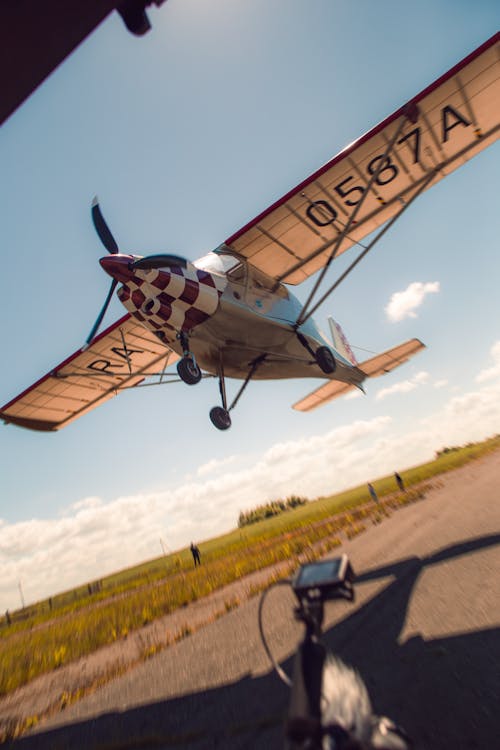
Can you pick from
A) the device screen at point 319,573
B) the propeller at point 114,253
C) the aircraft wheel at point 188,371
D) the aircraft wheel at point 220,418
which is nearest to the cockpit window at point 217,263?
the propeller at point 114,253

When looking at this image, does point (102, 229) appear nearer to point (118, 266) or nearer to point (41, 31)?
point (118, 266)

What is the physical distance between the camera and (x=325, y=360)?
1048 cm

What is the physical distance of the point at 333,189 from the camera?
26.3ft

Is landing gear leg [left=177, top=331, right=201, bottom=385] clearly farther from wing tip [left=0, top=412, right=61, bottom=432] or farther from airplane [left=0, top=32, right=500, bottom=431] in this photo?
wing tip [left=0, top=412, right=61, bottom=432]

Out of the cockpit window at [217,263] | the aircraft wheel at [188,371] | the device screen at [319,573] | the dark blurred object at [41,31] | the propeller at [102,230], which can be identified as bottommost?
the device screen at [319,573]

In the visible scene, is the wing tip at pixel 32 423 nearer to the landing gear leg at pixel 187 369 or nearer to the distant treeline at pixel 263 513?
the landing gear leg at pixel 187 369

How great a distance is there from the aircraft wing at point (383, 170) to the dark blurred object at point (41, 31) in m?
6.26

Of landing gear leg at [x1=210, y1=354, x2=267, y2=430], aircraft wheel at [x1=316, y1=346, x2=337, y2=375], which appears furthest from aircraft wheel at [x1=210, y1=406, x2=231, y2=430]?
aircraft wheel at [x1=316, y1=346, x2=337, y2=375]

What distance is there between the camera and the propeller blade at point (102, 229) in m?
8.12

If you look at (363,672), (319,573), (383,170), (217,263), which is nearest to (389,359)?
(383,170)

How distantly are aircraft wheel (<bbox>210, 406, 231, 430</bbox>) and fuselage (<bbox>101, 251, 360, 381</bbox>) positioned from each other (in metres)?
1.05

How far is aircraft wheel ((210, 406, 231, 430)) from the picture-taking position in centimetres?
889

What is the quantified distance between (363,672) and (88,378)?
11.0 meters

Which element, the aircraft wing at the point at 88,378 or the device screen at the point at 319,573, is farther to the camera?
the aircraft wing at the point at 88,378
